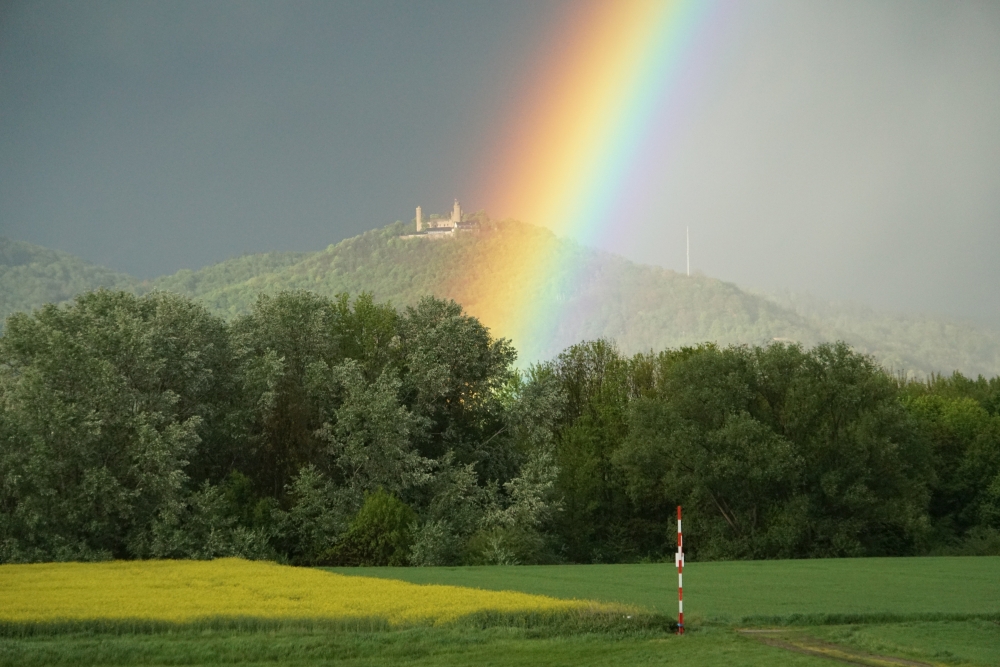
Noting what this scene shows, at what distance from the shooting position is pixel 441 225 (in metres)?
185

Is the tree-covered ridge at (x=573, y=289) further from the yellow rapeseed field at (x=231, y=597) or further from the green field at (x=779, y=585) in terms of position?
the yellow rapeseed field at (x=231, y=597)

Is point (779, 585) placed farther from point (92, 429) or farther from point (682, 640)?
point (92, 429)

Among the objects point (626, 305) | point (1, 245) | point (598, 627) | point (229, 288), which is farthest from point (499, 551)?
point (1, 245)

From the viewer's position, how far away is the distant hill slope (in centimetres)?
15375

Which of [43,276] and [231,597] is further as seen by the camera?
[43,276]

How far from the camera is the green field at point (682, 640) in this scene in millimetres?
19172

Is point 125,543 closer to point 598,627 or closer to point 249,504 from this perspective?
point 249,504

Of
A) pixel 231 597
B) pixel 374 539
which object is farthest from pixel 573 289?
pixel 231 597

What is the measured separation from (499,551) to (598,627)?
2944 centimetres

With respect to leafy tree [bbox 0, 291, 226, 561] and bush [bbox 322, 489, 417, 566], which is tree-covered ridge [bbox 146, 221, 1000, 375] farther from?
bush [bbox 322, 489, 417, 566]

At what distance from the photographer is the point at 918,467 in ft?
216

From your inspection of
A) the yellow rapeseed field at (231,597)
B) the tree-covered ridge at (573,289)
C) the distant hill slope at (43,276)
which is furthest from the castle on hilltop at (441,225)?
the yellow rapeseed field at (231,597)

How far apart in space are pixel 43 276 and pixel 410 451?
126 metres

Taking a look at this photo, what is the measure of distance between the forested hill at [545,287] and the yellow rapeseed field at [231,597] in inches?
4338
